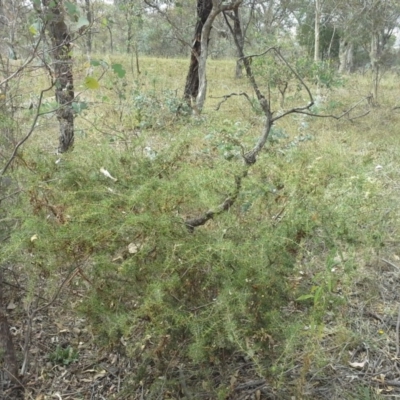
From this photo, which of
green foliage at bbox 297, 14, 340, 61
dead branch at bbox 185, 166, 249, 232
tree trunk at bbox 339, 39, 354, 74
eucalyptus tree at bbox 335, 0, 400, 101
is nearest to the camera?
dead branch at bbox 185, 166, 249, 232

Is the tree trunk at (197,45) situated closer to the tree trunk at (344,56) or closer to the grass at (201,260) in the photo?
the grass at (201,260)

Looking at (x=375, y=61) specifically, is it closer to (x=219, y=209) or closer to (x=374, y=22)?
(x=374, y=22)

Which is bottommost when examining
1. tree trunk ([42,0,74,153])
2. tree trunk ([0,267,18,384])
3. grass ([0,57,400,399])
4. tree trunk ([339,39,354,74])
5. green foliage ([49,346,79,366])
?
green foliage ([49,346,79,366])

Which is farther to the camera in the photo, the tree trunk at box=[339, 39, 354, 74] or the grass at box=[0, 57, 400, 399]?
the tree trunk at box=[339, 39, 354, 74]

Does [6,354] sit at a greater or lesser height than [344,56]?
lesser

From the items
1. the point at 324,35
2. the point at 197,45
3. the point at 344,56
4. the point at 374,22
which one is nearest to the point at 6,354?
the point at 197,45

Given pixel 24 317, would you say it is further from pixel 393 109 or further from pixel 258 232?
pixel 393 109

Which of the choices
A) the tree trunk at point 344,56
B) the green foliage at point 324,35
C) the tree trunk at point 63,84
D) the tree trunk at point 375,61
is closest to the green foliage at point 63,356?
the tree trunk at point 63,84

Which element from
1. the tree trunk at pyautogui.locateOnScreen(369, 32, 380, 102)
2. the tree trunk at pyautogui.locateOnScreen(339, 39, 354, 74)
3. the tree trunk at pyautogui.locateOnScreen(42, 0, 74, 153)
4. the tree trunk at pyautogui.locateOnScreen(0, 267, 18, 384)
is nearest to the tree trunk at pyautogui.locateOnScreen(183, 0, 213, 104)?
the tree trunk at pyautogui.locateOnScreen(42, 0, 74, 153)

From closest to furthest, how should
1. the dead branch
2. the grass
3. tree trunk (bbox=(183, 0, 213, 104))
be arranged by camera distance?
the grass
the dead branch
tree trunk (bbox=(183, 0, 213, 104))

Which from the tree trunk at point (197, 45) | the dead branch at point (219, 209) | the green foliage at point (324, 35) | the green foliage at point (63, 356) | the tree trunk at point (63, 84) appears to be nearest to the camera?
the dead branch at point (219, 209)

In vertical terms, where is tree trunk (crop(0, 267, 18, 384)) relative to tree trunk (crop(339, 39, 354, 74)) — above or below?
below

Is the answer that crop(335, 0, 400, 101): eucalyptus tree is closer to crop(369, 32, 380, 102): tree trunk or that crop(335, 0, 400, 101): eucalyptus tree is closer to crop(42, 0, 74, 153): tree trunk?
crop(369, 32, 380, 102): tree trunk

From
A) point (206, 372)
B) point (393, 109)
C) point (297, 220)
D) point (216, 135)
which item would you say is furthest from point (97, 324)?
point (393, 109)
